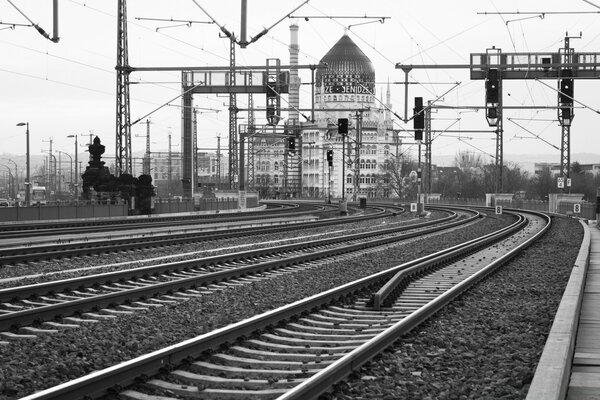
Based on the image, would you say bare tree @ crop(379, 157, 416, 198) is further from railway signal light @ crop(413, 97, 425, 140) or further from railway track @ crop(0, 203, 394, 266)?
railway track @ crop(0, 203, 394, 266)

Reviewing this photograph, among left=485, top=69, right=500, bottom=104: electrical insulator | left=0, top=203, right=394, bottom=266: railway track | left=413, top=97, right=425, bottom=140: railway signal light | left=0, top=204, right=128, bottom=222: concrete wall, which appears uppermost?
left=485, top=69, right=500, bottom=104: electrical insulator

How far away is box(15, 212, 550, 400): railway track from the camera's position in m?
8.16

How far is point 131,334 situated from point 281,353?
1.87 m

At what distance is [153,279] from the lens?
58.6 ft

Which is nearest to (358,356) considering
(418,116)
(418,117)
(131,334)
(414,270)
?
(131,334)

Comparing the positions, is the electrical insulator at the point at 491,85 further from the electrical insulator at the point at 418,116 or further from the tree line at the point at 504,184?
the tree line at the point at 504,184

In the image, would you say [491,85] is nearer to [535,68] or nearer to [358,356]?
[535,68]

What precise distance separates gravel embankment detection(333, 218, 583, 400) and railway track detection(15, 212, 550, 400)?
0.65 ft

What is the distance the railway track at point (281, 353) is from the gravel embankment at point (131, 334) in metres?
0.69

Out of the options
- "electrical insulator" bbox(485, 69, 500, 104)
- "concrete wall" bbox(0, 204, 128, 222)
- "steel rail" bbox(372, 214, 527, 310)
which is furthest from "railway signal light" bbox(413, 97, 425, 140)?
"concrete wall" bbox(0, 204, 128, 222)

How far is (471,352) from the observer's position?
10594 mm

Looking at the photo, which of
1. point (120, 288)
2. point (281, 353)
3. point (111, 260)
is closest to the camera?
point (281, 353)

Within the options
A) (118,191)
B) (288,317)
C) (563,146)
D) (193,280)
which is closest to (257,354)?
(288,317)

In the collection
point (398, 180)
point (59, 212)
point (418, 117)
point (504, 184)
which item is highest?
point (418, 117)
